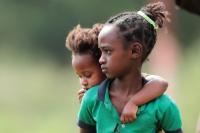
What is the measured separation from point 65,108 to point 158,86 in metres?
7.89

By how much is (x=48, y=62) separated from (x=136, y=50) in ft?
29.6

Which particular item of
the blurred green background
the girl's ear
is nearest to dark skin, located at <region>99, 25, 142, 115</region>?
the girl's ear

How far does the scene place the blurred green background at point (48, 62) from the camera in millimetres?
10703

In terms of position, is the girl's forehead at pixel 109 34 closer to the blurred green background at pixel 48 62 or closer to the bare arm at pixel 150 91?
the bare arm at pixel 150 91

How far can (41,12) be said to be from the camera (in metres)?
12.6

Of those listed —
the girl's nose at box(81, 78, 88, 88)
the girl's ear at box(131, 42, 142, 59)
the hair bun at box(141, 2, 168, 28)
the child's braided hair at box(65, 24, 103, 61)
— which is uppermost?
the hair bun at box(141, 2, 168, 28)

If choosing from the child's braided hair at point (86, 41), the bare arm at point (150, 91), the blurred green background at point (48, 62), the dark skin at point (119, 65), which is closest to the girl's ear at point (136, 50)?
the dark skin at point (119, 65)

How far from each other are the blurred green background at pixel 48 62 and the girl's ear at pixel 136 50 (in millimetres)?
6748

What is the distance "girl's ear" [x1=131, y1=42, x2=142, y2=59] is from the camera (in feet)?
10.4

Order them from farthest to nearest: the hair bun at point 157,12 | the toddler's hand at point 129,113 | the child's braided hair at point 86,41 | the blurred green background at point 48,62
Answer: the blurred green background at point 48,62
the child's braided hair at point 86,41
the hair bun at point 157,12
the toddler's hand at point 129,113

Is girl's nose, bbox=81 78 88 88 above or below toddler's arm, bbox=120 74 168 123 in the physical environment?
above

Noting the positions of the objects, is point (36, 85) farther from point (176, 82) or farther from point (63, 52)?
point (176, 82)

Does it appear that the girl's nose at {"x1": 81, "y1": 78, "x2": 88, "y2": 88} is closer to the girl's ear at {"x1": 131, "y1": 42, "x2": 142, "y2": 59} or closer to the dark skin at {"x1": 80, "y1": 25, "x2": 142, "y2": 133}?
the dark skin at {"x1": 80, "y1": 25, "x2": 142, "y2": 133}

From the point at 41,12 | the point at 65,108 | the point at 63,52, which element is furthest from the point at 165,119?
the point at 41,12
